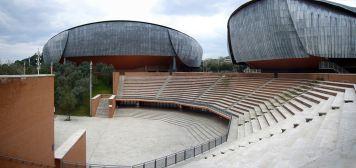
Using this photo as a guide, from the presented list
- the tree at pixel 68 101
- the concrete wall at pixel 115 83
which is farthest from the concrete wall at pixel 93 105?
the concrete wall at pixel 115 83

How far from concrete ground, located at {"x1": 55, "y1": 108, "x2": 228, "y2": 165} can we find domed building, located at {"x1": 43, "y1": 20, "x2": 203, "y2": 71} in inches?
813

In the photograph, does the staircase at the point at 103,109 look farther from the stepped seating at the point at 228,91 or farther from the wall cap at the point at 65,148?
the wall cap at the point at 65,148

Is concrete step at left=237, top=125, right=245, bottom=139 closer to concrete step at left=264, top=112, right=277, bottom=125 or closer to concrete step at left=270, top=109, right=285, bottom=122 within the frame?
concrete step at left=264, top=112, right=277, bottom=125

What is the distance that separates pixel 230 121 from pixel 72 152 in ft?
45.4

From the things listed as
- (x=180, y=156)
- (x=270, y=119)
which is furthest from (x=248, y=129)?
(x=180, y=156)

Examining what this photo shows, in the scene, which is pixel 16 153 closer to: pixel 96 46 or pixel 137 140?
pixel 137 140

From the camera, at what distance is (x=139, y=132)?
2852cm

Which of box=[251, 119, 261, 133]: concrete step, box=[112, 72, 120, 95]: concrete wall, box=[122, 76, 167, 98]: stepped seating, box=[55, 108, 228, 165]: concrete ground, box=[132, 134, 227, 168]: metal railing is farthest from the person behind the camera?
box=[112, 72, 120, 95]: concrete wall

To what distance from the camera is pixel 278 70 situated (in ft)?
153

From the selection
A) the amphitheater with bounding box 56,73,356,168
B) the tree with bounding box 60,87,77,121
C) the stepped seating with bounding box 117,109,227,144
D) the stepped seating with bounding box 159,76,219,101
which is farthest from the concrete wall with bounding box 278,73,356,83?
the tree with bounding box 60,87,77,121

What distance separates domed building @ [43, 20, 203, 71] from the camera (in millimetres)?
58719

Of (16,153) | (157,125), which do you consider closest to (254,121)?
(157,125)

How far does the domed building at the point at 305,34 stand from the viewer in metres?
35.6

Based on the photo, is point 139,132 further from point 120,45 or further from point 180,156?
point 120,45
